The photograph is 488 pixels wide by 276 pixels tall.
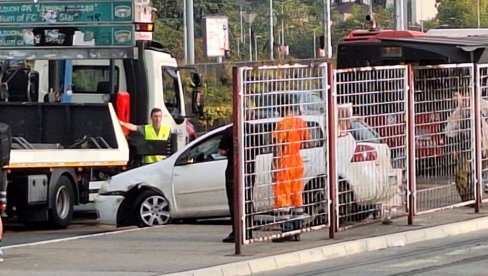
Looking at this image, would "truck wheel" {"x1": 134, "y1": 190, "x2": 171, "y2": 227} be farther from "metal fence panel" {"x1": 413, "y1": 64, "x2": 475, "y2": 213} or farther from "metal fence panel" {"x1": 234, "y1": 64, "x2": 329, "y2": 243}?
"metal fence panel" {"x1": 413, "y1": 64, "x2": 475, "y2": 213}

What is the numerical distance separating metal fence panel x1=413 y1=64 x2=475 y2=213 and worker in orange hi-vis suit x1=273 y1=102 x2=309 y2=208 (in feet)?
8.85

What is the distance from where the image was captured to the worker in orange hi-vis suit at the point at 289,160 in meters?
14.8

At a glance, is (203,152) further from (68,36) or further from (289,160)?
(68,36)

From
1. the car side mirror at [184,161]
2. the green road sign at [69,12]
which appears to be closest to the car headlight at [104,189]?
the car side mirror at [184,161]

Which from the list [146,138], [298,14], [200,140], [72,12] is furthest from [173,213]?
[298,14]

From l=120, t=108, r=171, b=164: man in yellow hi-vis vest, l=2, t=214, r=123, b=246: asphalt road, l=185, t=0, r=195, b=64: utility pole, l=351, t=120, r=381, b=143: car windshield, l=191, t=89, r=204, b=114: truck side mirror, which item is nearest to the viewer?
l=351, t=120, r=381, b=143: car windshield

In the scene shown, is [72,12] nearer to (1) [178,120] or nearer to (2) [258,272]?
(1) [178,120]

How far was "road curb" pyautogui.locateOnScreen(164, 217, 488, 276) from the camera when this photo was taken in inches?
520

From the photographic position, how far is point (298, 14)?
7988 cm

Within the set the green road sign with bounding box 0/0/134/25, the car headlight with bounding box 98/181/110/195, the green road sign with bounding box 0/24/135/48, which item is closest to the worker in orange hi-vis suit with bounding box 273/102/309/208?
the car headlight with bounding box 98/181/110/195

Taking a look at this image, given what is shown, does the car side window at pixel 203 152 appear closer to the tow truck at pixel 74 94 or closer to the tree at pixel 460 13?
the tow truck at pixel 74 94

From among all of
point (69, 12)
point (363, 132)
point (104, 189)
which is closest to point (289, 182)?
point (363, 132)

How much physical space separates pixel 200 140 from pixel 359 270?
5609 mm

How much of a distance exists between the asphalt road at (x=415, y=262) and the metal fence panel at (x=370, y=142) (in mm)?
976
